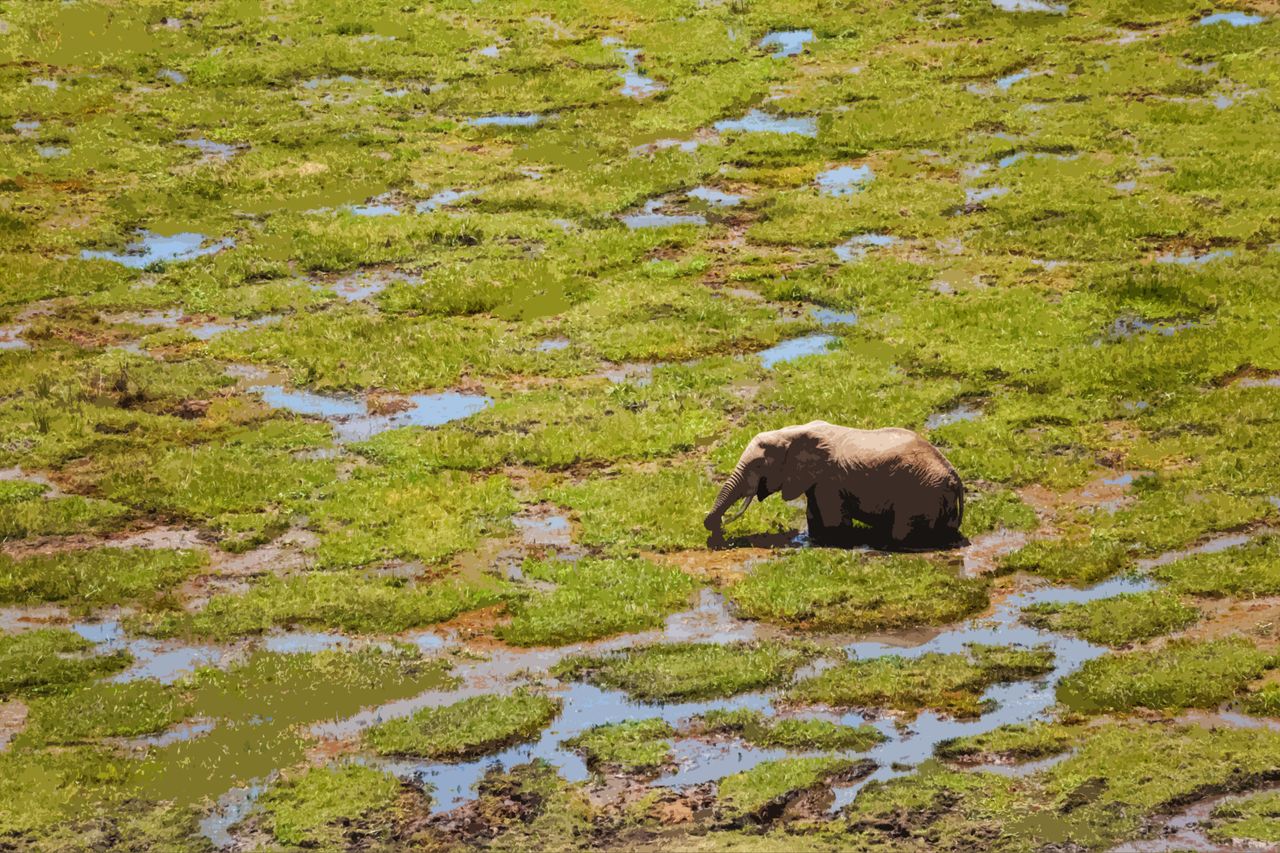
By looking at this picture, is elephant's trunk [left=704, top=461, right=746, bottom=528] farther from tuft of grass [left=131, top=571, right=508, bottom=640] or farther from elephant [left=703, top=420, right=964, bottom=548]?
tuft of grass [left=131, top=571, right=508, bottom=640]

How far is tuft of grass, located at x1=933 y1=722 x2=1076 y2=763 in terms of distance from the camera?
16672 millimetres

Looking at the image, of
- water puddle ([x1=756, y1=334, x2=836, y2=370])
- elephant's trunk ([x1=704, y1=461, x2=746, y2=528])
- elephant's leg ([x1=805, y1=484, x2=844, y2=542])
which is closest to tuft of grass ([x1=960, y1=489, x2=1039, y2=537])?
elephant's leg ([x1=805, y1=484, x2=844, y2=542])

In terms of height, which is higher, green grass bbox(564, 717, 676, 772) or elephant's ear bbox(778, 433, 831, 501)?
elephant's ear bbox(778, 433, 831, 501)

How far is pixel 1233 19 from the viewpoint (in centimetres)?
4116

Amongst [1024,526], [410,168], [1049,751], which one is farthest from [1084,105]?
[1049,751]

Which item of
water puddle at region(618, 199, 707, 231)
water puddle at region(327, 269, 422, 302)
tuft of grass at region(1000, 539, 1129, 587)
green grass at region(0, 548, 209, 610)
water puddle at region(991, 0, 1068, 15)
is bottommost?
tuft of grass at region(1000, 539, 1129, 587)

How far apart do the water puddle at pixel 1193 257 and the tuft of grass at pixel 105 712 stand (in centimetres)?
1940

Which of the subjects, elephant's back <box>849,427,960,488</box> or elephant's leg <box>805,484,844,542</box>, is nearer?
elephant's back <box>849,427,960,488</box>

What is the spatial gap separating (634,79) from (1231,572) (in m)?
24.3

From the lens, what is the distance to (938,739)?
17.2m

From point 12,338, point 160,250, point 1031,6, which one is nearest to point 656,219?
point 160,250

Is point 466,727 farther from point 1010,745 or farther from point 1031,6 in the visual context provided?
point 1031,6

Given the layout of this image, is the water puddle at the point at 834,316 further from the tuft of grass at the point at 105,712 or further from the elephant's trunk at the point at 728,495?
the tuft of grass at the point at 105,712

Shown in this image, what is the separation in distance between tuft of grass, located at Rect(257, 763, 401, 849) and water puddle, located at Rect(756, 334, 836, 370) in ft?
40.9
